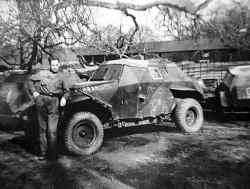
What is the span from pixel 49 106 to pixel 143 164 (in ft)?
6.59

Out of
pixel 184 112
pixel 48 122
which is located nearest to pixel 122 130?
pixel 184 112

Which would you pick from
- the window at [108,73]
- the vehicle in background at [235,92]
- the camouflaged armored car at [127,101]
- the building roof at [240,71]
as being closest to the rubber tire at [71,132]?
the camouflaged armored car at [127,101]

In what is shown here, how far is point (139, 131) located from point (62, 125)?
2762mm

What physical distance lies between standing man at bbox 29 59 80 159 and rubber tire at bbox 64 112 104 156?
24 cm

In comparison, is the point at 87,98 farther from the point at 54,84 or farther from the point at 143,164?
the point at 143,164

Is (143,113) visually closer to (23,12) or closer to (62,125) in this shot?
(62,125)

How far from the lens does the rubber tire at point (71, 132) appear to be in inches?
241

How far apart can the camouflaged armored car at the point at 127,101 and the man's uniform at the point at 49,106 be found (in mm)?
253

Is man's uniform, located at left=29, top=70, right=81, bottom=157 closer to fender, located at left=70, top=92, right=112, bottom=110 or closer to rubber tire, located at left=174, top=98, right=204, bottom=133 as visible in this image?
fender, located at left=70, top=92, right=112, bottom=110

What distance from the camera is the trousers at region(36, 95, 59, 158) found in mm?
5977

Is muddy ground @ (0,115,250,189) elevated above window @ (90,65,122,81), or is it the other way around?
window @ (90,65,122,81)

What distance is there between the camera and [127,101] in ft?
23.3

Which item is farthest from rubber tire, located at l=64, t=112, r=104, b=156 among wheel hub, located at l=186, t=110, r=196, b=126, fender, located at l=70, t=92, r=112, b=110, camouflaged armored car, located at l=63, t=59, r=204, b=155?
wheel hub, located at l=186, t=110, r=196, b=126

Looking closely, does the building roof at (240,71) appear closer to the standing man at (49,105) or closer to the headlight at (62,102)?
the standing man at (49,105)
